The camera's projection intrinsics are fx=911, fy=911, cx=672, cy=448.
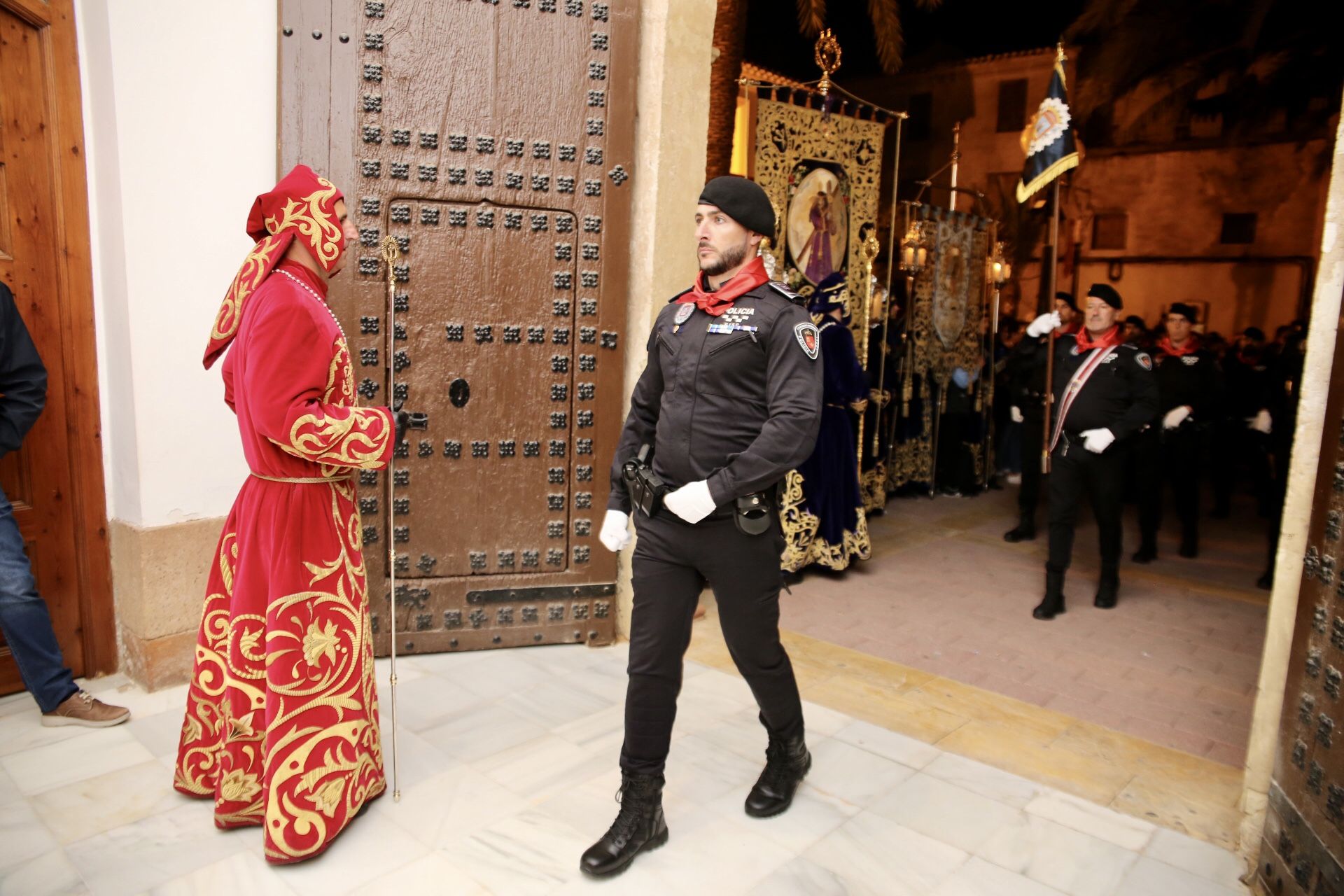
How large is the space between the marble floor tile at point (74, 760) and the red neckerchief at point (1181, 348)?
24.5 feet

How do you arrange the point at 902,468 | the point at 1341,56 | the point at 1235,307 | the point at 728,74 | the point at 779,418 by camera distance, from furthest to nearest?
the point at 1235,307 → the point at 1341,56 → the point at 902,468 → the point at 728,74 → the point at 779,418

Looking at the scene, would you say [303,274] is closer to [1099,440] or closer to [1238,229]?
[1099,440]

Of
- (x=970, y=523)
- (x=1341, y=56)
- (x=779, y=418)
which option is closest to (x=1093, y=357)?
(x=970, y=523)

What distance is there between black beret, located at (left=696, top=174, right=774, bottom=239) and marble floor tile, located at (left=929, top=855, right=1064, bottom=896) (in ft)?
6.71

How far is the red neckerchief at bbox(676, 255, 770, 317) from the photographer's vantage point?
2736mm

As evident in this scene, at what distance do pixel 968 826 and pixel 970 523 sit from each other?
17.5 ft

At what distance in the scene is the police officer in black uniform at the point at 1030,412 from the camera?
24.7 feet

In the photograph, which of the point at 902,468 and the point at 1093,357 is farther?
the point at 902,468

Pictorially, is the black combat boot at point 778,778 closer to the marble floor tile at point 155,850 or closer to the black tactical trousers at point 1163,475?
the marble floor tile at point 155,850

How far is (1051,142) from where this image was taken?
18.7 feet

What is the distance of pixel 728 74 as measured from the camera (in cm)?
737

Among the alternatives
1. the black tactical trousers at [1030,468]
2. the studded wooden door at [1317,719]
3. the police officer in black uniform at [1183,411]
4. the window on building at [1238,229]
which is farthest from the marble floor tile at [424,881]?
the window on building at [1238,229]

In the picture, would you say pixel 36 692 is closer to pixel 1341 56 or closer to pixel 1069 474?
pixel 1069 474

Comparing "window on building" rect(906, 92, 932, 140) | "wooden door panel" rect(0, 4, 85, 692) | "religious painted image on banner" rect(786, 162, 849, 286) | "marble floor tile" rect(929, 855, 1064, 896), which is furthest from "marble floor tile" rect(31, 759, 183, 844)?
"window on building" rect(906, 92, 932, 140)
